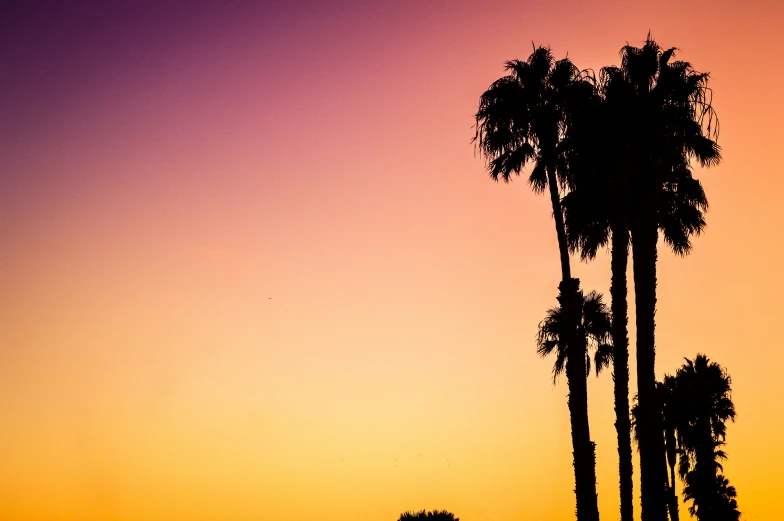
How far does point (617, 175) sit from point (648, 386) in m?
7.41

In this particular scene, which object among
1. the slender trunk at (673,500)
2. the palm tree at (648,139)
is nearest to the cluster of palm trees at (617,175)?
the palm tree at (648,139)

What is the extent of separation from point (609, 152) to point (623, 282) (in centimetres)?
470

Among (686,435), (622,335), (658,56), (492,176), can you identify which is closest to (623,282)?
(622,335)

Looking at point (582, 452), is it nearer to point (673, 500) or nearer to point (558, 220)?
point (558, 220)

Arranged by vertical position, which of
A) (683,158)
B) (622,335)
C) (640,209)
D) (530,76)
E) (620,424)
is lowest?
(620,424)

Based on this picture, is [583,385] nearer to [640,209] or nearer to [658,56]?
[640,209]

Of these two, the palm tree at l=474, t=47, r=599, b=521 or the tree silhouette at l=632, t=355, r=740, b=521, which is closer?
the palm tree at l=474, t=47, r=599, b=521

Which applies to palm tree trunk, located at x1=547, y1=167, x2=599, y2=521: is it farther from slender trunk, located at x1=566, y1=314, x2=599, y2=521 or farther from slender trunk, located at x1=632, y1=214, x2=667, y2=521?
slender trunk, located at x1=632, y1=214, x2=667, y2=521

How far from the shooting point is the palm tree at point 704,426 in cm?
4728

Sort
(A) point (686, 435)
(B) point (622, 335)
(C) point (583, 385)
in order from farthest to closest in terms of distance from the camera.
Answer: (A) point (686, 435) < (B) point (622, 335) < (C) point (583, 385)

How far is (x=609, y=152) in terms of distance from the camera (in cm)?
3006

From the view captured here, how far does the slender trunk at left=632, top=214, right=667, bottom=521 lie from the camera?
27828 millimetres

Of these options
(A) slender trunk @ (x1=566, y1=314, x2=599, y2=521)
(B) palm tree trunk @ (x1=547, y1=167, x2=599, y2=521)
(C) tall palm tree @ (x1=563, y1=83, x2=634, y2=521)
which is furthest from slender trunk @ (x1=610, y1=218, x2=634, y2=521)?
(A) slender trunk @ (x1=566, y1=314, x2=599, y2=521)

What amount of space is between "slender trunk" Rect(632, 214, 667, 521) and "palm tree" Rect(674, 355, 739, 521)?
20.2 metres
